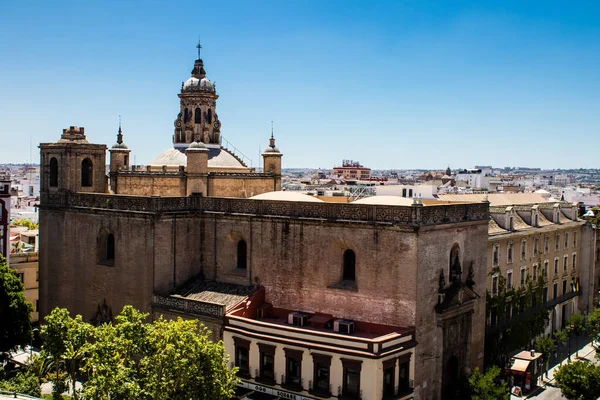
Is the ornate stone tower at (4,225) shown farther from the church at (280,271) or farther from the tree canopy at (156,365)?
the tree canopy at (156,365)

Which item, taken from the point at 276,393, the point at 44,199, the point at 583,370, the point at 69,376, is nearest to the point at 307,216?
the point at 276,393

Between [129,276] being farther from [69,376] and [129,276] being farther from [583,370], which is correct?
[583,370]

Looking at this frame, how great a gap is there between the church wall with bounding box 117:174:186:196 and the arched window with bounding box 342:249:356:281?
46.5ft

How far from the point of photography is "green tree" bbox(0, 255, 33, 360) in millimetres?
40281

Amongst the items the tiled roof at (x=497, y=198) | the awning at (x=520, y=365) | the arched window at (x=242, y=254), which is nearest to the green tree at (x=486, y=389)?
the awning at (x=520, y=365)

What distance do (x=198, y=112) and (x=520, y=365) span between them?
29.1m

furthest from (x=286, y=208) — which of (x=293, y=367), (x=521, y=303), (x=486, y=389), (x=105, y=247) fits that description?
(x=521, y=303)

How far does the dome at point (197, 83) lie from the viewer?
171 ft

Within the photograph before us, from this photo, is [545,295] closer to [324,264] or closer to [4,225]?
[324,264]

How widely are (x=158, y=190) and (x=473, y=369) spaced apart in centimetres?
2324

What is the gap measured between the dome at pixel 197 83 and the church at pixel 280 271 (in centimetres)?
821

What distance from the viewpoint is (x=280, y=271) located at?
37.8 meters

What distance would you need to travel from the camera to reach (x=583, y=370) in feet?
118

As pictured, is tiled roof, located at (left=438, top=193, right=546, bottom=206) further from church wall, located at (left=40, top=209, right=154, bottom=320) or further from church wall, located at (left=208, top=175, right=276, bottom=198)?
church wall, located at (left=40, top=209, right=154, bottom=320)
